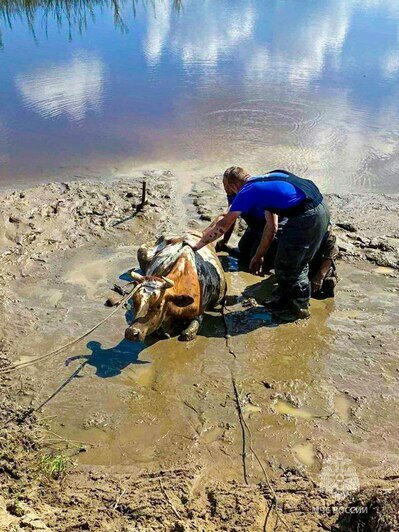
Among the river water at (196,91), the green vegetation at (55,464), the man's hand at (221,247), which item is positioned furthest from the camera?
the river water at (196,91)

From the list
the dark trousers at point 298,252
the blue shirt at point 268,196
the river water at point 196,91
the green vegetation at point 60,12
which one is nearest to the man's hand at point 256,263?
the dark trousers at point 298,252

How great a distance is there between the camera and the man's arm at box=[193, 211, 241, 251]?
573 centimetres

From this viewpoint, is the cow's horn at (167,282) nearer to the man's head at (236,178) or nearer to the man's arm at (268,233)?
the man's arm at (268,233)

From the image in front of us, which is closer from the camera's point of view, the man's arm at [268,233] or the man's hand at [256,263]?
the man's arm at [268,233]

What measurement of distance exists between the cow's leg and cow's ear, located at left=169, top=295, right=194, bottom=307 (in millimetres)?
266

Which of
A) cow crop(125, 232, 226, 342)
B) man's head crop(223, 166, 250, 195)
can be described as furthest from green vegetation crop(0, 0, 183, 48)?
cow crop(125, 232, 226, 342)

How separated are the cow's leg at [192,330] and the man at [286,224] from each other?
860 mm

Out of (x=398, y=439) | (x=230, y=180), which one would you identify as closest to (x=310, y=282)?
(x=230, y=180)

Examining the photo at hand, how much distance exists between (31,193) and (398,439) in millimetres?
6728

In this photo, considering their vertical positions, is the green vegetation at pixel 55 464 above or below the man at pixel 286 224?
below

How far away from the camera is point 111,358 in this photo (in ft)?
18.1

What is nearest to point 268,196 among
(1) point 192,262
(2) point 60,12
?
(1) point 192,262

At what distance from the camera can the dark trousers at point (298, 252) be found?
19.3ft

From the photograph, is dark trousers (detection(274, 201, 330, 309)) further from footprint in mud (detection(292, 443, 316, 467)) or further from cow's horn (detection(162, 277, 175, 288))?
footprint in mud (detection(292, 443, 316, 467))
